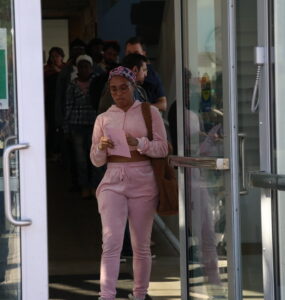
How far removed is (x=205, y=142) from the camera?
4719 millimetres

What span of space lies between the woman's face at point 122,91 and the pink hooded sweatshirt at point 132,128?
2.3 inches

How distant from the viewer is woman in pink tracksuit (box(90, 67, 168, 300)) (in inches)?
216

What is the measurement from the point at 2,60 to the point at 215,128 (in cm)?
126

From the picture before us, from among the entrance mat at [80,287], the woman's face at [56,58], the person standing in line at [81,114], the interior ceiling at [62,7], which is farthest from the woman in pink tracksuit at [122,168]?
the interior ceiling at [62,7]

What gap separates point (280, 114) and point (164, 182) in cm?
170

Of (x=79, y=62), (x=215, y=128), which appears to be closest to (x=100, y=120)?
(x=215, y=128)

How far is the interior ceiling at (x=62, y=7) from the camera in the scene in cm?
1651

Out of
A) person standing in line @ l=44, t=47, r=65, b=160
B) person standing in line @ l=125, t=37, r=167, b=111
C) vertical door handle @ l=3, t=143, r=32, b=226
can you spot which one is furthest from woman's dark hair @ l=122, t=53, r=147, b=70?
person standing in line @ l=44, t=47, r=65, b=160

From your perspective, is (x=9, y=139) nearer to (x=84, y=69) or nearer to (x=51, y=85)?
(x=84, y=69)

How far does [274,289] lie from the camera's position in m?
3.98

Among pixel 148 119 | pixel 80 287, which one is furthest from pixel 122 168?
pixel 80 287

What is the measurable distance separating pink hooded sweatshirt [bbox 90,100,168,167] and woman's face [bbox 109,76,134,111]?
0.06 meters

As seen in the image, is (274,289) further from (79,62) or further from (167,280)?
(79,62)

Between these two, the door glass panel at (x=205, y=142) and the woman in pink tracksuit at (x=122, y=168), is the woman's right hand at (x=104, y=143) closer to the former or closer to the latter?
the woman in pink tracksuit at (x=122, y=168)
